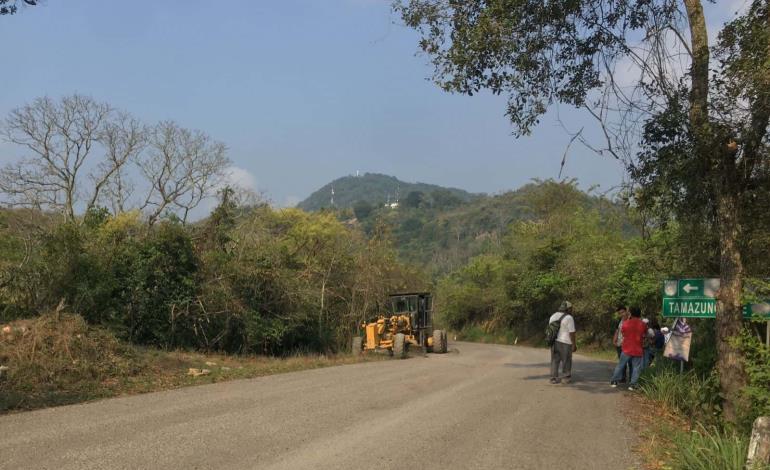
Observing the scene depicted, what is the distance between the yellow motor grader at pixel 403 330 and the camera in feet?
77.3

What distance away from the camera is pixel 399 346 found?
22.6 metres

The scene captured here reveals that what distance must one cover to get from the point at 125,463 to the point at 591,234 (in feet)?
129

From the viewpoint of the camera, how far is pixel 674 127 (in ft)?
32.3

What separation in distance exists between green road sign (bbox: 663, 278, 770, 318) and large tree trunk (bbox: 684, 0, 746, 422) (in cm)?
48

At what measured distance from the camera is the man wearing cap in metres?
13.6

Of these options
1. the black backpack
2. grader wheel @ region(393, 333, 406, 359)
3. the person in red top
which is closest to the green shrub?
the person in red top

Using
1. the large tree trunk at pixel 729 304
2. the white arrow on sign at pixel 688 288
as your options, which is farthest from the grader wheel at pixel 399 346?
the large tree trunk at pixel 729 304

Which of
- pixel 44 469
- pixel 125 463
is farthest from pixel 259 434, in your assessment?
pixel 44 469

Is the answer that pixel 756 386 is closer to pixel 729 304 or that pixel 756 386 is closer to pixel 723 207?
pixel 729 304

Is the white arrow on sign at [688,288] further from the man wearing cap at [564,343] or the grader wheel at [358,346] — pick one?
the grader wheel at [358,346]

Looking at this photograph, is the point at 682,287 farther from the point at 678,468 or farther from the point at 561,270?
the point at 561,270

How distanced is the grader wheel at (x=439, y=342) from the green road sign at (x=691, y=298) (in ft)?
50.8

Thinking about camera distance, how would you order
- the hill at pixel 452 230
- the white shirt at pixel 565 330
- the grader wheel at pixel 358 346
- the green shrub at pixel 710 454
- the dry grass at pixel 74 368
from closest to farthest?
the green shrub at pixel 710 454 → the dry grass at pixel 74 368 → the white shirt at pixel 565 330 → the grader wheel at pixel 358 346 → the hill at pixel 452 230

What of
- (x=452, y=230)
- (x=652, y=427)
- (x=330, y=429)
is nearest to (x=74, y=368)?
(x=330, y=429)
